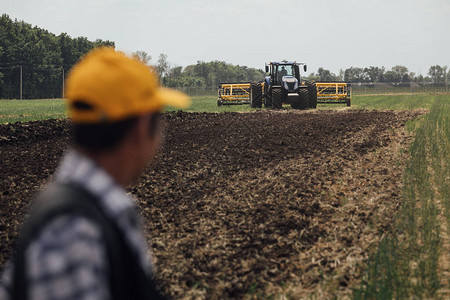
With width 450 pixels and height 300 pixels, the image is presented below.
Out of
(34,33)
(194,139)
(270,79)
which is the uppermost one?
(34,33)

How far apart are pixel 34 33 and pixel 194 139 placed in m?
99.3

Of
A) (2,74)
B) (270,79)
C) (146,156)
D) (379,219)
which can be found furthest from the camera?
(2,74)

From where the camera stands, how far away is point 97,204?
142 centimetres

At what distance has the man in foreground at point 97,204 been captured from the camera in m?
1.29

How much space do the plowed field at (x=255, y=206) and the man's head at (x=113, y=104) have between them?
12.0 ft

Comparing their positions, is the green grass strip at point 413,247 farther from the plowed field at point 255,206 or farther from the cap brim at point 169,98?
the cap brim at point 169,98

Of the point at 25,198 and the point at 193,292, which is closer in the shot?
the point at 193,292

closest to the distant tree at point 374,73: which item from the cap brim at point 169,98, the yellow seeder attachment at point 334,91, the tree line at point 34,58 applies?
the tree line at point 34,58

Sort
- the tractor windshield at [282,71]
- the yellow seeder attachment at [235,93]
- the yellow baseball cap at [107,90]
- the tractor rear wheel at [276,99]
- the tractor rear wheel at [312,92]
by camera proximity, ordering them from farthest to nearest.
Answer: the yellow seeder attachment at [235,93] → the tractor windshield at [282,71] → the tractor rear wheel at [312,92] → the tractor rear wheel at [276,99] → the yellow baseball cap at [107,90]

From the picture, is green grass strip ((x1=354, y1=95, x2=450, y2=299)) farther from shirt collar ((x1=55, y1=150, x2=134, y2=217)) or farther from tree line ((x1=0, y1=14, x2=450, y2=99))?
tree line ((x1=0, y1=14, x2=450, y2=99))

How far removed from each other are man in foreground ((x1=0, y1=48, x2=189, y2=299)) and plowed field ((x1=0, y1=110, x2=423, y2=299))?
360 cm

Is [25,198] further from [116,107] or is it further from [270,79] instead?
[270,79]

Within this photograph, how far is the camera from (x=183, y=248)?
616 centimetres

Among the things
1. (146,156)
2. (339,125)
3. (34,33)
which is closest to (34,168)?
(146,156)
